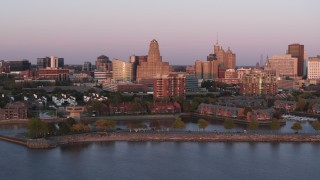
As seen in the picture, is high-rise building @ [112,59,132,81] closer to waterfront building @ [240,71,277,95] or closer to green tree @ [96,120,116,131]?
waterfront building @ [240,71,277,95]

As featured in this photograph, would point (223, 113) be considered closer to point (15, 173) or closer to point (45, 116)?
point (45, 116)

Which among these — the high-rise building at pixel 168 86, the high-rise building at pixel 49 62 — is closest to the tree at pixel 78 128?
the high-rise building at pixel 168 86

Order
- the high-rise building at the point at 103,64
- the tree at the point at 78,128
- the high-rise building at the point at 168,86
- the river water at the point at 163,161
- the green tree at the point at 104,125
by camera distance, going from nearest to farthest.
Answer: the river water at the point at 163,161, the tree at the point at 78,128, the green tree at the point at 104,125, the high-rise building at the point at 168,86, the high-rise building at the point at 103,64

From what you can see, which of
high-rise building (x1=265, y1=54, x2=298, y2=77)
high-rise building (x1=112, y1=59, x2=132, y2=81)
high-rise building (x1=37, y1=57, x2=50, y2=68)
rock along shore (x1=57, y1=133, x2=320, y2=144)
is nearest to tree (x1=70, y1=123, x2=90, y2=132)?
rock along shore (x1=57, y1=133, x2=320, y2=144)

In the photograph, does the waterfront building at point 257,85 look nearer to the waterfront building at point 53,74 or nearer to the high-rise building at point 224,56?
the waterfront building at point 53,74

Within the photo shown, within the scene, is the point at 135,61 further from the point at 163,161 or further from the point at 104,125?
the point at 163,161

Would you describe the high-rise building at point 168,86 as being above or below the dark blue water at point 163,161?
above

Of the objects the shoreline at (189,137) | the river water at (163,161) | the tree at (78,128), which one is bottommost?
the river water at (163,161)

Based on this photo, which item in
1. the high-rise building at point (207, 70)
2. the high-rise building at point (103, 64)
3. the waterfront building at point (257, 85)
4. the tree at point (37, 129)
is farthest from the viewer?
the high-rise building at point (103, 64)
